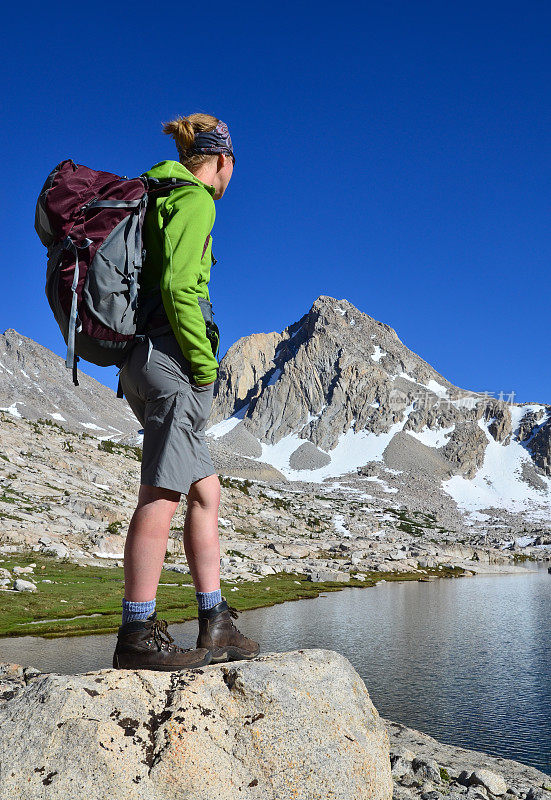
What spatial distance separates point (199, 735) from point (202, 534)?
68.6 inches

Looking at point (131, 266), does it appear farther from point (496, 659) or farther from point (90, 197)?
point (496, 659)

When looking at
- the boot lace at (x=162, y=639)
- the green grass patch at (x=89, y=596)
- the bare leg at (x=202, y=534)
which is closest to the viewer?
the boot lace at (x=162, y=639)

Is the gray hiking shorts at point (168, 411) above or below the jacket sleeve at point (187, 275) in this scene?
below

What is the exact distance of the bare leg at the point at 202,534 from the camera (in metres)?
5.64

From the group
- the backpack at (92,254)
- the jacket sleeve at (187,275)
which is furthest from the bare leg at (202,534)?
the backpack at (92,254)

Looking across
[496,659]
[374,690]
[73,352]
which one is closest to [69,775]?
[73,352]

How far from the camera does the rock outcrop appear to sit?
4141 mm

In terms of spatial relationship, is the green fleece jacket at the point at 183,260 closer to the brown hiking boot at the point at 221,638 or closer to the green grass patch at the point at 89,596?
the brown hiking boot at the point at 221,638

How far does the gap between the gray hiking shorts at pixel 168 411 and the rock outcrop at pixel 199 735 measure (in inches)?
69.6

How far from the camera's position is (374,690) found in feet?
60.0

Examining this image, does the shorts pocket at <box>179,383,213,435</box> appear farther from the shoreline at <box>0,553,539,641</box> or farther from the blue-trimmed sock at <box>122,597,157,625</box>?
the shoreline at <box>0,553,539,641</box>

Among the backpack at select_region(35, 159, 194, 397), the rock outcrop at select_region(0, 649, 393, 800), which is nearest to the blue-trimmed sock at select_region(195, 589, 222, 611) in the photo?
the rock outcrop at select_region(0, 649, 393, 800)

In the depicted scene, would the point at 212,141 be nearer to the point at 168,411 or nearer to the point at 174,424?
the point at 168,411

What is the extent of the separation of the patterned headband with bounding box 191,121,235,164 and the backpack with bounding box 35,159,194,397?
3.93 ft
